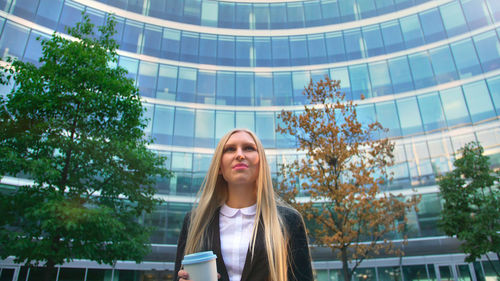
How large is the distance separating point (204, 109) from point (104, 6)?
10265 mm

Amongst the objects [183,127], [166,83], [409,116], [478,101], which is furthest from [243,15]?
[478,101]

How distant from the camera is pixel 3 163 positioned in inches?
332

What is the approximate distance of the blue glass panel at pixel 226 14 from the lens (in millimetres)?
26438

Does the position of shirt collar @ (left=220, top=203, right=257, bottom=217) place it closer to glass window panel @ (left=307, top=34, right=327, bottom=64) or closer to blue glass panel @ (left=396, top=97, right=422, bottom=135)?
blue glass panel @ (left=396, top=97, right=422, bottom=135)

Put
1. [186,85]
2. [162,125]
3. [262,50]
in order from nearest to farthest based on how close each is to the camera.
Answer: [162,125] < [186,85] < [262,50]

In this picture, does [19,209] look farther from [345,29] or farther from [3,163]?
[345,29]

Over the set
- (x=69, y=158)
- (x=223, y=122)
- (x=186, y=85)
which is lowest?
(x=69, y=158)

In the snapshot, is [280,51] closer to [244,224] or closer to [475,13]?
[475,13]

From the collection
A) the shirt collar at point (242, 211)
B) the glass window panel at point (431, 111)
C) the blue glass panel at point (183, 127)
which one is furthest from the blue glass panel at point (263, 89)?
the shirt collar at point (242, 211)

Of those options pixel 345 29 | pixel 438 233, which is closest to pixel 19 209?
pixel 438 233

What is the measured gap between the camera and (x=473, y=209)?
1481 centimetres

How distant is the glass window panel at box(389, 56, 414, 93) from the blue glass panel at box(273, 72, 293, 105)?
7590mm

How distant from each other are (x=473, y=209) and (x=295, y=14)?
1914 centimetres

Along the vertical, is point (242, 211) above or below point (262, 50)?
below
